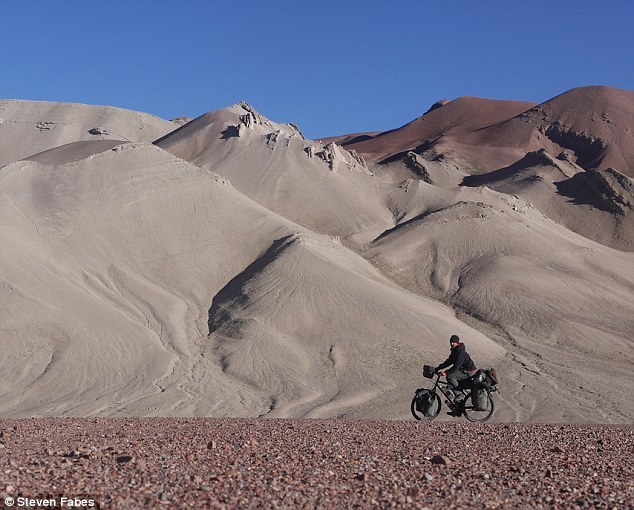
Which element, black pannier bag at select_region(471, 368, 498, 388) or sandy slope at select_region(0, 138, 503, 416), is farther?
sandy slope at select_region(0, 138, 503, 416)

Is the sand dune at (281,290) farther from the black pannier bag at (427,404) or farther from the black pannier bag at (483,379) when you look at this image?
the black pannier bag at (483,379)

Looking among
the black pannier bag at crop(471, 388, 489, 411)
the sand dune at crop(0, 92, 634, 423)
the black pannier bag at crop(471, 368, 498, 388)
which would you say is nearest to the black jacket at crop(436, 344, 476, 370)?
the black pannier bag at crop(471, 368, 498, 388)

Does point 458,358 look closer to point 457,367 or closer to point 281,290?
point 457,367

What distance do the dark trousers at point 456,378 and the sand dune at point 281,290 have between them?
50.6 ft

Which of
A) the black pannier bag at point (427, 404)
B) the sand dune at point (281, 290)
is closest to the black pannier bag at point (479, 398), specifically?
the black pannier bag at point (427, 404)

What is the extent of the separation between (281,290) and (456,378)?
98.6ft

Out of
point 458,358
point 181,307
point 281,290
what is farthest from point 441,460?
point 181,307

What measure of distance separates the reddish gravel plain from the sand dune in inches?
774

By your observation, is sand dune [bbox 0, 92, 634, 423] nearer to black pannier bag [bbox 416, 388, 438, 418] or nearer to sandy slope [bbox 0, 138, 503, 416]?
sandy slope [bbox 0, 138, 503, 416]

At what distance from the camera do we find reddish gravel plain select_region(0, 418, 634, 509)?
7.14 metres

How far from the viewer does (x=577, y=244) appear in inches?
2436

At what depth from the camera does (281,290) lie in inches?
1738

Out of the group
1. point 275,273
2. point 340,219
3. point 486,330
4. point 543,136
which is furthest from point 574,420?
point 543,136

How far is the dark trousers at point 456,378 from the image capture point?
14391 mm
